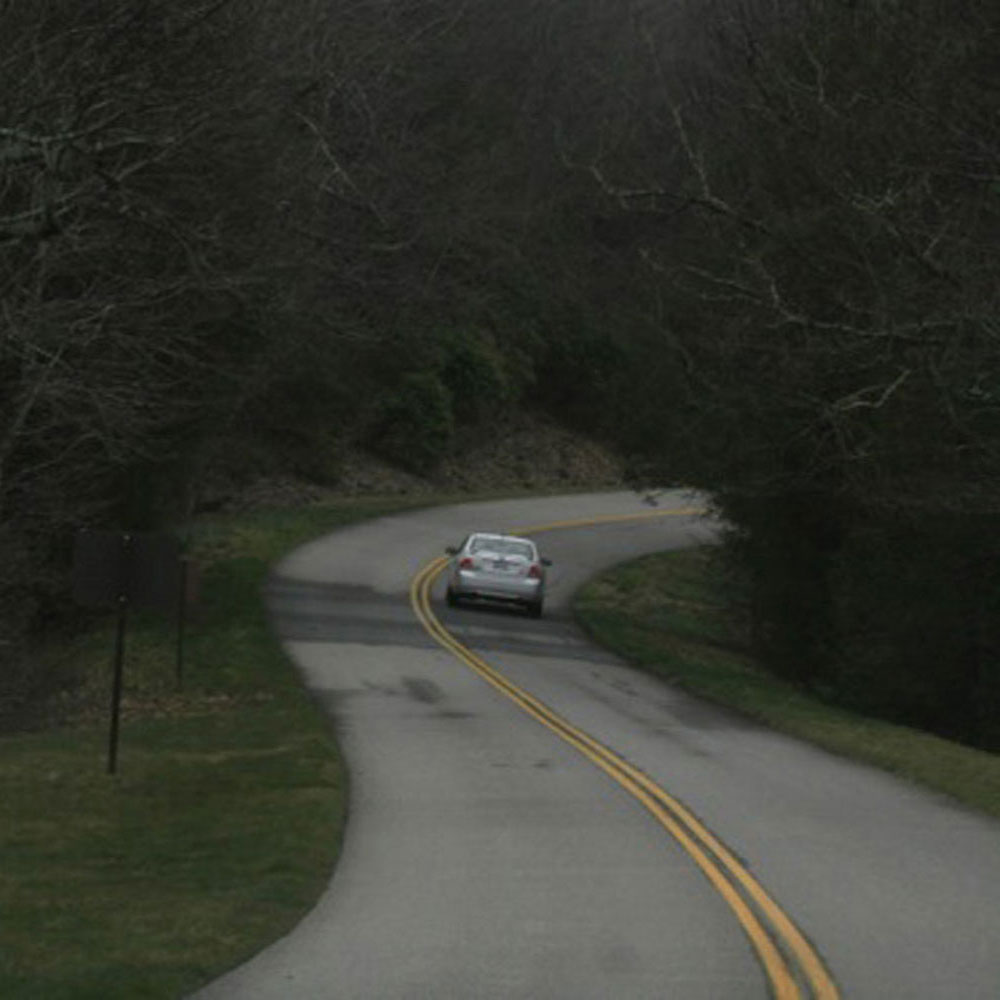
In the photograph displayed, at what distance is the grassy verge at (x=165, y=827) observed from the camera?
9672mm

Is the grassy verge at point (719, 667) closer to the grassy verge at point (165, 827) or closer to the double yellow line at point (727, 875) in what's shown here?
the double yellow line at point (727, 875)

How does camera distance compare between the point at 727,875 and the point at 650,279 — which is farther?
the point at 650,279

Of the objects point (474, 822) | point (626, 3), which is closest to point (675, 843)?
point (474, 822)

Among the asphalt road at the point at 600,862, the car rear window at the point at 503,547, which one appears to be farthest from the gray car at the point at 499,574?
the asphalt road at the point at 600,862

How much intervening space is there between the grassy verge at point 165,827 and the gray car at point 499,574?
328 inches

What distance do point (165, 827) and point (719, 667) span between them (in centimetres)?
1895

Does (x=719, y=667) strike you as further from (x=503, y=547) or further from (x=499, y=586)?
(x=503, y=547)

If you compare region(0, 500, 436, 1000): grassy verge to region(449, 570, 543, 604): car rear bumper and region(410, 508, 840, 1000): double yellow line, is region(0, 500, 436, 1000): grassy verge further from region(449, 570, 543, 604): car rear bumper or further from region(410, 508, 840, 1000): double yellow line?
region(449, 570, 543, 604): car rear bumper

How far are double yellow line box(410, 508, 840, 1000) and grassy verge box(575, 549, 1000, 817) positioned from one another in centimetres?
307

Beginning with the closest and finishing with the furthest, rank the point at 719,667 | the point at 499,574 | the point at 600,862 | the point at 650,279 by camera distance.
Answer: the point at 600,862, the point at 719,667, the point at 499,574, the point at 650,279

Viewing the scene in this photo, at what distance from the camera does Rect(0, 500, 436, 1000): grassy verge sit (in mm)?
9672

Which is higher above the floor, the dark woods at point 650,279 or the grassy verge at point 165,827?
the dark woods at point 650,279

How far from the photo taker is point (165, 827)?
14992 millimetres

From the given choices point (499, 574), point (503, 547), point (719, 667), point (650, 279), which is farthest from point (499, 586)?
point (650, 279)
